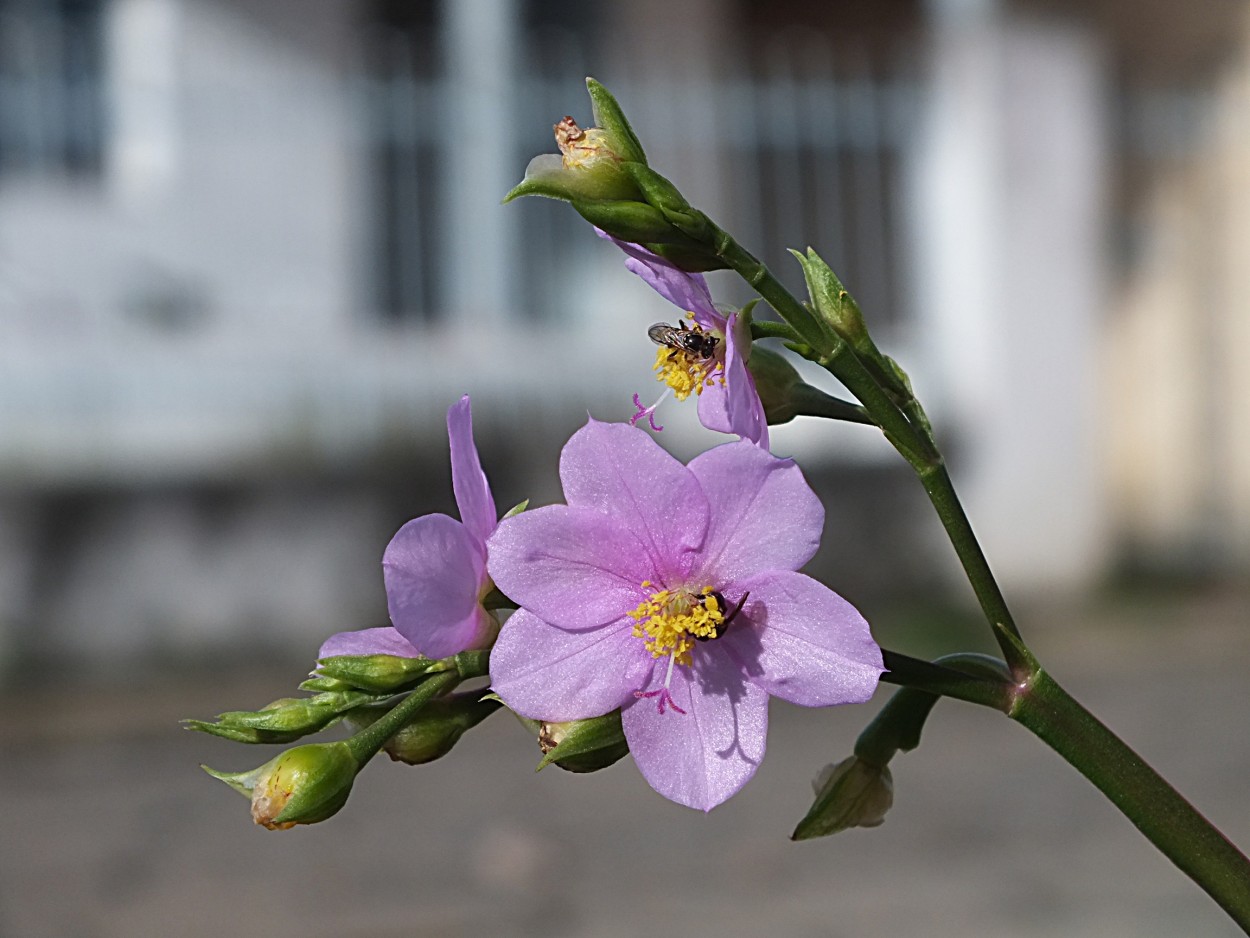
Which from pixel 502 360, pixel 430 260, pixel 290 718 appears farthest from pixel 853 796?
pixel 430 260

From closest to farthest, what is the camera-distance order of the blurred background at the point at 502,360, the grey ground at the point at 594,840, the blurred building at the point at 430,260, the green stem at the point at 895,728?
1. the green stem at the point at 895,728
2. the grey ground at the point at 594,840
3. the blurred background at the point at 502,360
4. the blurred building at the point at 430,260

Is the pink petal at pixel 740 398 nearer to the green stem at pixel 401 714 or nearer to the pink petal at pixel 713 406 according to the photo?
the pink petal at pixel 713 406

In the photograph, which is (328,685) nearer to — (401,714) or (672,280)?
(401,714)

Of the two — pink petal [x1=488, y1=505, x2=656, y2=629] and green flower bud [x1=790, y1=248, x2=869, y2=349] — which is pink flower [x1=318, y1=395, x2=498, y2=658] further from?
green flower bud [x1=790, y1=248, x2=869, y2=349]

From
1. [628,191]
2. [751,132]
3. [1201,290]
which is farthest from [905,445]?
[1201,290]

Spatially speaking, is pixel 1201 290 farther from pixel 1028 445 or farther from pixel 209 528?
pixel 209 528

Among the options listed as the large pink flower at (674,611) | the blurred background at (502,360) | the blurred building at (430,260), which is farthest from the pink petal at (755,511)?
the blurred building at (430,260)

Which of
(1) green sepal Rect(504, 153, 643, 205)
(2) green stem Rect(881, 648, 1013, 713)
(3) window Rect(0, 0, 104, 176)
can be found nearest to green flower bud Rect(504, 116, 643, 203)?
(1) green sepal Rect(504, 153, 643, 205)
